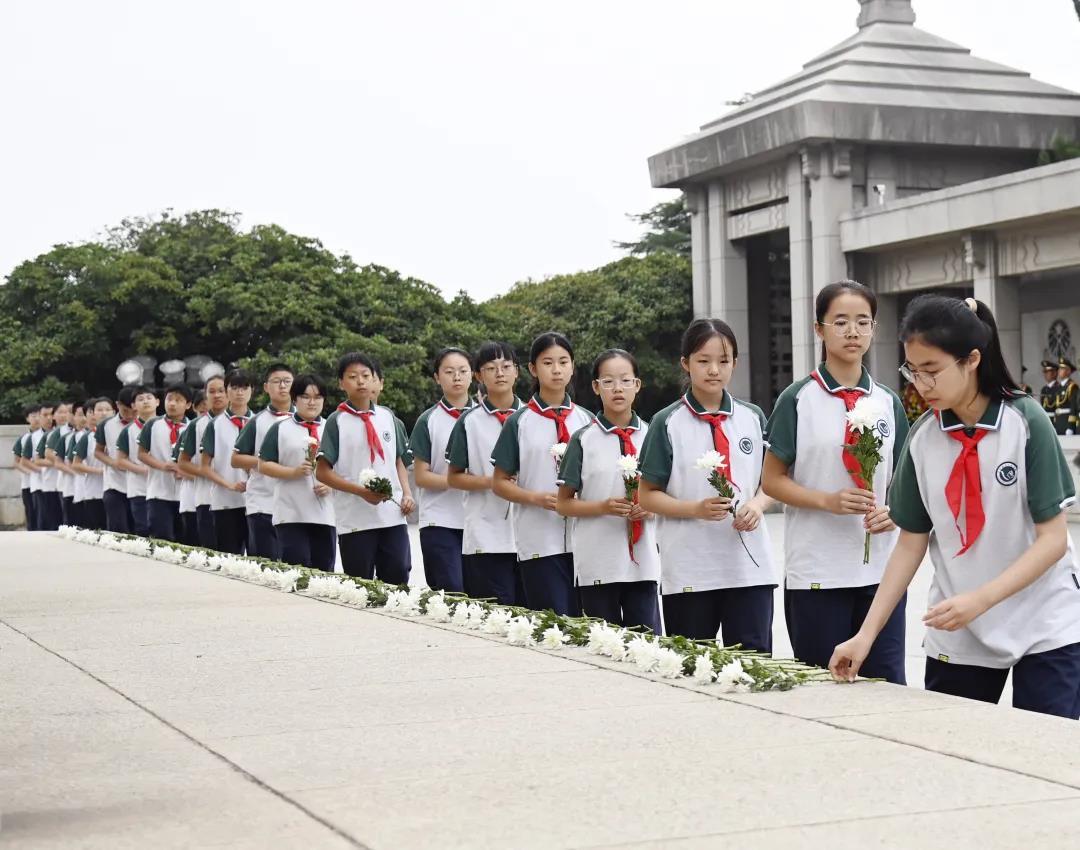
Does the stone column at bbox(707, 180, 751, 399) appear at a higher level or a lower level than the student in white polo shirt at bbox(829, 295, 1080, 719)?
higher

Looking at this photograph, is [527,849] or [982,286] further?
[982,286]

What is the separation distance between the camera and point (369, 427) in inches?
445

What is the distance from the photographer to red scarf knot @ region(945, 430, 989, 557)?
5121 millimetres

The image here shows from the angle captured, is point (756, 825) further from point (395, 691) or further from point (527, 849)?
point (395, 691)

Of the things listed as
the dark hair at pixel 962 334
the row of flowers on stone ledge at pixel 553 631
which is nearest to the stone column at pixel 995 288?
the row of flowers on stone ledge at pixel 553 631

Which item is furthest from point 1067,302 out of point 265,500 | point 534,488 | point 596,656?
point 596,656

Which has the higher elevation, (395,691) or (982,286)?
(982,286)

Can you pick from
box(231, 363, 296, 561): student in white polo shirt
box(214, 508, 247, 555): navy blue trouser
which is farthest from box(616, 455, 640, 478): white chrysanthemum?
box(214, 508, 247, 555): navy blue trouser

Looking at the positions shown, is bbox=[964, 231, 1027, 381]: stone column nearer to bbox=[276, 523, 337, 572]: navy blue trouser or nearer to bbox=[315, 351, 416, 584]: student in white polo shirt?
bbox=[276, 523, 337, 572]: navy blue trouser

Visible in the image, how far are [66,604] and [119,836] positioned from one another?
6.26 metres

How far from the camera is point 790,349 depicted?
37.9 meters

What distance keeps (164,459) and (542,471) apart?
9.47 metres

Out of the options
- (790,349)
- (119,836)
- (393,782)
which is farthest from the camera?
(790,349)

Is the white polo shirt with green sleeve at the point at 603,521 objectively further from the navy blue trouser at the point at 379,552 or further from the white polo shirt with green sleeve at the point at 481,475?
the navy blue trouser at the point at 379,552
